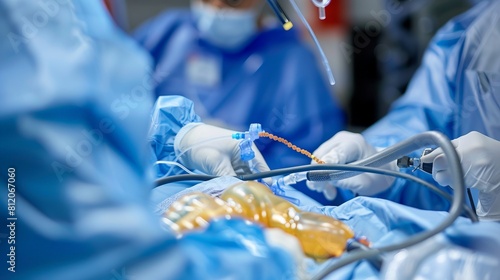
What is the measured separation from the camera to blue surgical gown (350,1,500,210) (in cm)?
134

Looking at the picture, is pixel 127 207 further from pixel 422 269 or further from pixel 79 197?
pixel 422 269

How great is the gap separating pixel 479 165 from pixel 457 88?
549 mm

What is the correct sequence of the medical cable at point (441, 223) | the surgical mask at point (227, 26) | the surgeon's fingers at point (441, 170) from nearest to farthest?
the medical cable at point (441, 223) < the surgeon's fingers at point (441, 170) < the surgical mask at point (227, 26)

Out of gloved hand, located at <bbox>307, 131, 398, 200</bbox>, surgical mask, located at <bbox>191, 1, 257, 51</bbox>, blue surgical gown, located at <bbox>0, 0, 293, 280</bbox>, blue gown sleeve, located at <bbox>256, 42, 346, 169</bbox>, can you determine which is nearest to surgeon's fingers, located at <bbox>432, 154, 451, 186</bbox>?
gloved hand, located at <bbox>307, 131, 398, 200</bbox>

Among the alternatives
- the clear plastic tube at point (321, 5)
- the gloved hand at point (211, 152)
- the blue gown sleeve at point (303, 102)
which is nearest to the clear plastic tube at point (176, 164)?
the gloved hand at point (211, 152)

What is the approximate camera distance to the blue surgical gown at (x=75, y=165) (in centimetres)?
58

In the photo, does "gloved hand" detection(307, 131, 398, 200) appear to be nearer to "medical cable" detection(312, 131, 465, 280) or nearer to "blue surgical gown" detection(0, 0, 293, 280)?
"medical cable" detection(312, 131, 465, 280)

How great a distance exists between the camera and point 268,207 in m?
0.84

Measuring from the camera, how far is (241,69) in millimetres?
2447

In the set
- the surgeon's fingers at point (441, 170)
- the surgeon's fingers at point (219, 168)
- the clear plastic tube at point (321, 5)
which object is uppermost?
the clear plastic tube at point (321, 5)

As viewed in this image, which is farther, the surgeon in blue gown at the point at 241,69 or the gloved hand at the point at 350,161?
the surgeon in blue gown at the point at 241,69

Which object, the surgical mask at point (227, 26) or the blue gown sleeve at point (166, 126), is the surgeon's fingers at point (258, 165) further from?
the surgical mask at point (227, 26)

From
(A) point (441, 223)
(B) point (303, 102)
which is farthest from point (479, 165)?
(B) point (303, 102)

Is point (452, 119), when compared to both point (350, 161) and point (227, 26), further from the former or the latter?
point (227, 26)
